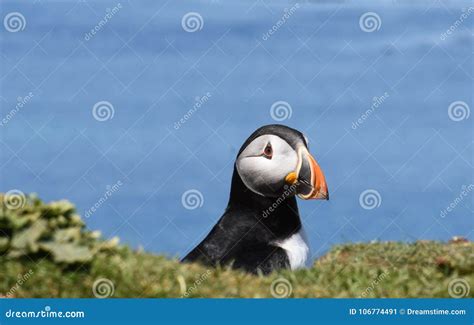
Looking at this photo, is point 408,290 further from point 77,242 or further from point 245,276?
point 77,242

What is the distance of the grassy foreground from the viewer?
770 cm

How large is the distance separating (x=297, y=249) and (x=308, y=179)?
834 millimetres

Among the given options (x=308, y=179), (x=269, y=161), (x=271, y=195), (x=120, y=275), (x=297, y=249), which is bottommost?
(x=120, y=275)

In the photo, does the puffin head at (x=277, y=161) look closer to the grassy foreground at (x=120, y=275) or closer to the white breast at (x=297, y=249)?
the white breast at (x=297, y=249)

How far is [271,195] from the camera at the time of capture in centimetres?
995

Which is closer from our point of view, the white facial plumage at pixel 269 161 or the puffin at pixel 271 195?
the puffin at pixel 271 195

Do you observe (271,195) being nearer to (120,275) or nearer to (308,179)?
(308,179)

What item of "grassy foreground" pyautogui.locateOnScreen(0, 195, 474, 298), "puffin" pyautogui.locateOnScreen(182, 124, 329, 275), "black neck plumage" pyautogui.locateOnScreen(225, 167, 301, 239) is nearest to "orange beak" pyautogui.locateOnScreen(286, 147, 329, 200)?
"puffin" pyautogui.locateOnScreen(182, 124, 329, 275)

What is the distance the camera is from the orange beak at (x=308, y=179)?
9.66 m

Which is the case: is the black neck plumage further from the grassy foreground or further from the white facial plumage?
the grassy foreground

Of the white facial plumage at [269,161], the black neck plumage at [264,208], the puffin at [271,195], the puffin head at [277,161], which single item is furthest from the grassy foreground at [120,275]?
the white facial plumage at [269,161]

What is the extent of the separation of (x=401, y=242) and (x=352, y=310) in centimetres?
369

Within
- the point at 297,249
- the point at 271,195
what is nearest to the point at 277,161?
the point at 271,195

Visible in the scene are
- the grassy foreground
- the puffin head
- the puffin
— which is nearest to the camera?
the grassy foreground
